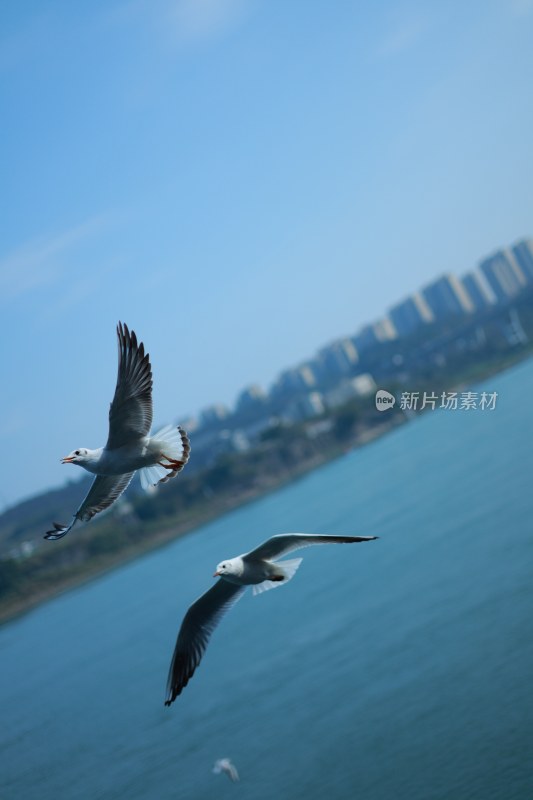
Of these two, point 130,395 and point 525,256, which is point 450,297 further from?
point 130,395

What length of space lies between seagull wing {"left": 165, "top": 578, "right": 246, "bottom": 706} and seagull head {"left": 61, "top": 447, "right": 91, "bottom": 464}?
1065 millimetres

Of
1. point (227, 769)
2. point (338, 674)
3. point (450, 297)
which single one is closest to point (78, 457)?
point (227, 769)

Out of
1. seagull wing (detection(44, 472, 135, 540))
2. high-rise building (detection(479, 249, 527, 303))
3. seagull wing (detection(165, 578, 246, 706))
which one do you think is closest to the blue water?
seagull wing (detection(165, 578, 246, 706))

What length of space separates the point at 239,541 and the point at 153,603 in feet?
17.2

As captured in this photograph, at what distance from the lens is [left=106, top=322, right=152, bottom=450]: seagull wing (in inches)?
182

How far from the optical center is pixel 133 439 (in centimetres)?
481

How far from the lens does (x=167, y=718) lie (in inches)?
640

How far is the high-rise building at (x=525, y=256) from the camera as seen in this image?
79.2 m

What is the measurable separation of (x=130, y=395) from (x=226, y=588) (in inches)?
55.9

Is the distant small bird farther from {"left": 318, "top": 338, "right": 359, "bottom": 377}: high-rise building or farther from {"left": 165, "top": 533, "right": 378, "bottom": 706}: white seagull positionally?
{"left": 318, "top": 338, "right": 359, "bottom": 377}: high-rise building

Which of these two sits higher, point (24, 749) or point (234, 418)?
point (234, 418)

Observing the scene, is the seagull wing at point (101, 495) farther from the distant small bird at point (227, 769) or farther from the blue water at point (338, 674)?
the distant small bird at point (227, 769)

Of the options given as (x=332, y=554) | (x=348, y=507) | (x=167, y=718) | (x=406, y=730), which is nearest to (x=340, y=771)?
(x=406, y=730)

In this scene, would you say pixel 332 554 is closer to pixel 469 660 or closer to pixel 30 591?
pixel 469 660
